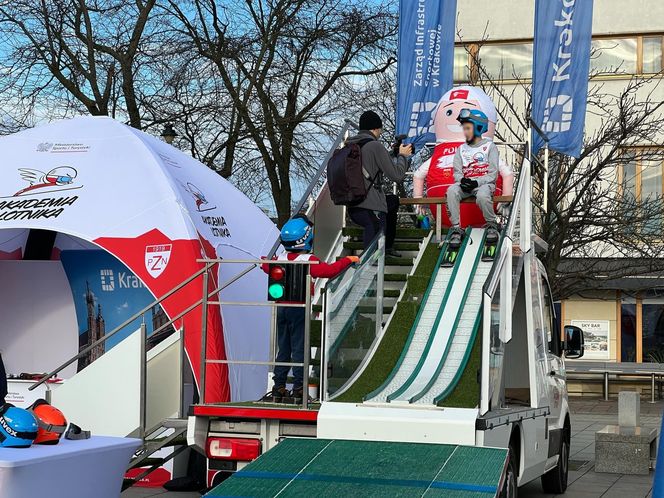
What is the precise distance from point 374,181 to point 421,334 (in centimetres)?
219

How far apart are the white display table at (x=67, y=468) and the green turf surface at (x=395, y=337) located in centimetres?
194

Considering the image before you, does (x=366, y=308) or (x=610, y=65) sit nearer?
(x=366, y=308)

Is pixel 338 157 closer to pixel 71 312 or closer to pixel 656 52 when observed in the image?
pixel 71 312

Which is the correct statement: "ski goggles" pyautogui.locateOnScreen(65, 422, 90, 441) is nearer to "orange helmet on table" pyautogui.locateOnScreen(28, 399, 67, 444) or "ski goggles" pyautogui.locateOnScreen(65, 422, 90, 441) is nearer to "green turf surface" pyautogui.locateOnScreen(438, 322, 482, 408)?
"orange helmet on table" pyautogui.locateOnScreen(28, 399, 67, 444)

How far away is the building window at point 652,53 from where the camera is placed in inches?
1373

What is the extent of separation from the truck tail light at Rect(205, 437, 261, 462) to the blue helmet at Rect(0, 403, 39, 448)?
5.35 ft

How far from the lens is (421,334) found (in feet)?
35.4

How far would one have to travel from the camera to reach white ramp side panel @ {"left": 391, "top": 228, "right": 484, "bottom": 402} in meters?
9.88

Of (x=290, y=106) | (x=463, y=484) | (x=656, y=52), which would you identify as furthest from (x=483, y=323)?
(x=656, y=52)

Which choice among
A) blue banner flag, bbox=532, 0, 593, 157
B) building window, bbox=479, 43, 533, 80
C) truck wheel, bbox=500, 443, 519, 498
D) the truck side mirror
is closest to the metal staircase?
truck wheel, bbox=500, 443, 519, 498

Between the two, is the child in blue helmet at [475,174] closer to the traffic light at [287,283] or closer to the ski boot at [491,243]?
the ski boot at [491,243]

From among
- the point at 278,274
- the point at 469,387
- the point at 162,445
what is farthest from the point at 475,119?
the point at 162,445

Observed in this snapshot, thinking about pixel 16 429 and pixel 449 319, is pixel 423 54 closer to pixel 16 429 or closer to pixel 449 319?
pixel 449 319

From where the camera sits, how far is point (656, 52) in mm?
34875
